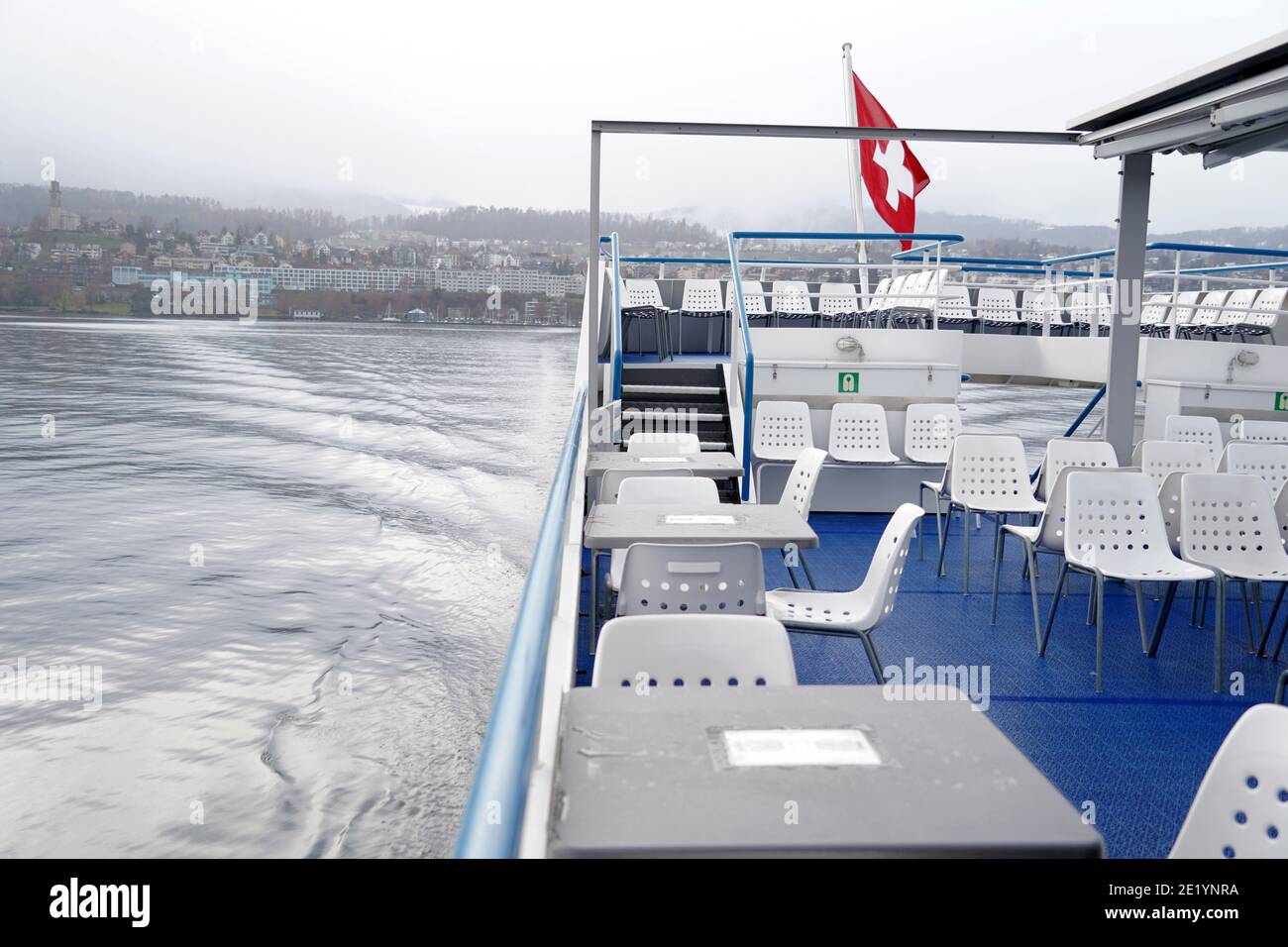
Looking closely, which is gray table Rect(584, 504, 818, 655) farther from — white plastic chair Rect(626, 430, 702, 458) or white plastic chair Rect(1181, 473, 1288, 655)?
white plastic chair Rect(1181, 473, 1288, 655)

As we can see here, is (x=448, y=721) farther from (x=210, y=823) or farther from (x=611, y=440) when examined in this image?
(x=611, y=440)

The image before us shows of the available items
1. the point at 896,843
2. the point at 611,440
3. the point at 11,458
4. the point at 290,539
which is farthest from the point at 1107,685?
the point at 11,458

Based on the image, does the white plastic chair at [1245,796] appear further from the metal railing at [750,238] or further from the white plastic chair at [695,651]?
the metal railing at [750,238]

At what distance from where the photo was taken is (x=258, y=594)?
104ft

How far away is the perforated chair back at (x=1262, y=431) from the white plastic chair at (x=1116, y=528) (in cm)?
339

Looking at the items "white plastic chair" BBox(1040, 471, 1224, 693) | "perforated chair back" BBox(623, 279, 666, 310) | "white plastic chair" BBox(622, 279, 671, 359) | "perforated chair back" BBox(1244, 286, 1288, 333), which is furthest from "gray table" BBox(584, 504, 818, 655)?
"perforated chair back" BBox(1244, 286, 1288, 333)

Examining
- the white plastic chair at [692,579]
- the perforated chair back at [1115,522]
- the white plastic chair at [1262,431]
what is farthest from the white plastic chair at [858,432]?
the white plastic chair at [692,579]

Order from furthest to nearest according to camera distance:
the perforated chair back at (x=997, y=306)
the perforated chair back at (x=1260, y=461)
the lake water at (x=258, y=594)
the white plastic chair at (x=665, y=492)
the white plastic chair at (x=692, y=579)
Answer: the lake water at (x=258, y=594), the perforated chair back at (x=997, y=306), the perforated chair back at (x=1260, y=461), the white plastic chair at (x=665, y=492), the white plastic chair at (x=692, y=579)

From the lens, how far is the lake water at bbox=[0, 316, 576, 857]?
14.2m

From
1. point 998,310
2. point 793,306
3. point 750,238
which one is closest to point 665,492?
point 750,238

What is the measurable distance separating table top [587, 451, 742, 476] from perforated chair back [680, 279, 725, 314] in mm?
7034

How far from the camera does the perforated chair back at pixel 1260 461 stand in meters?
5.53

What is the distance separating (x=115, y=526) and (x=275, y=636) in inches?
863

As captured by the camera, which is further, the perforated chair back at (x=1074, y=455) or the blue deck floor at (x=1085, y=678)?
the perforated chair back at (x=1074, y=455)
